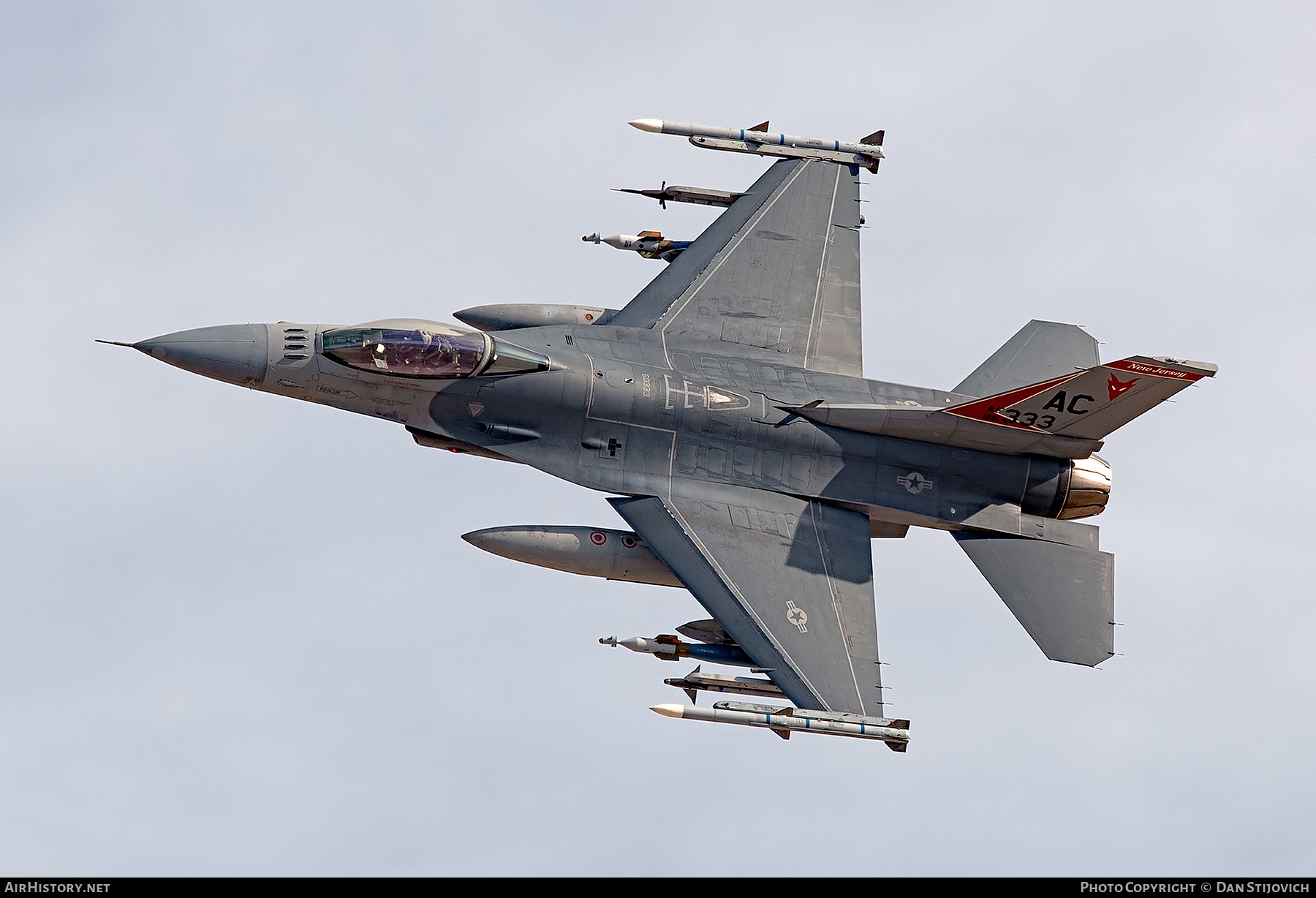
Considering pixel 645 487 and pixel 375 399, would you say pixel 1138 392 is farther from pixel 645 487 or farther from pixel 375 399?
pixel 375 399

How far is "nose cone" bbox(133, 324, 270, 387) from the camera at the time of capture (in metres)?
30.6

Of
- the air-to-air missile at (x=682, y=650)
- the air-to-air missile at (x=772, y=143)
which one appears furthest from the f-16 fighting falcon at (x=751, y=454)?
the air-to-air missile at (x=772, y=143)

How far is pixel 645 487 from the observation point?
103ft

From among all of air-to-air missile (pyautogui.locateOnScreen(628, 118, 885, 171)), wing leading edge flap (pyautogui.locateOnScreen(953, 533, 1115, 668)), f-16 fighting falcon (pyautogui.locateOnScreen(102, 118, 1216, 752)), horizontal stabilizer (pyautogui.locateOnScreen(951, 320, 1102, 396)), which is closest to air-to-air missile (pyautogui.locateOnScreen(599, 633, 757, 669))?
f-16 fighting falcon (pyautogui.locateOnScreen(102, 118, 1216, 752))

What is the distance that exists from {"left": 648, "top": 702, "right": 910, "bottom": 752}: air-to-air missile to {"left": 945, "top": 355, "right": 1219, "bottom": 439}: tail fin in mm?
5771

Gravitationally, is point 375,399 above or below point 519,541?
above

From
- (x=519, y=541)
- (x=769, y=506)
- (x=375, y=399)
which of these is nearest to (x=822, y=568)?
(x=769, y=506)

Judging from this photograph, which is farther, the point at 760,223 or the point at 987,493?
the point at 760,223

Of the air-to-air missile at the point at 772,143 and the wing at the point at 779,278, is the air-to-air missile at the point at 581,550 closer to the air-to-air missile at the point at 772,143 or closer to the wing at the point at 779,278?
the wing at the point at 779,278

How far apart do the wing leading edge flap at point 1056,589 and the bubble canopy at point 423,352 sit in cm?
874

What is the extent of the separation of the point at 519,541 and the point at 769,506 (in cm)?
452

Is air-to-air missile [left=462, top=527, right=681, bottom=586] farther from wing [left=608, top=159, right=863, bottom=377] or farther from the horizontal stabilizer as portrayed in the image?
the horizontal stabilizer

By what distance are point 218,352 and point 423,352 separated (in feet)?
11.3

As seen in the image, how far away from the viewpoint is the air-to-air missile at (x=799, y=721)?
29562 millimetres
